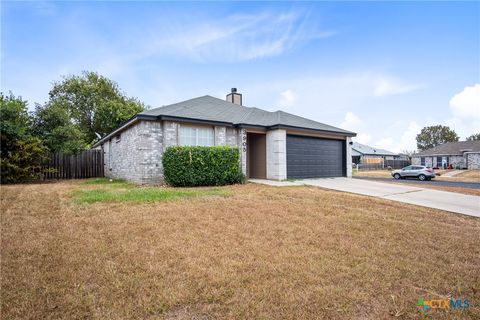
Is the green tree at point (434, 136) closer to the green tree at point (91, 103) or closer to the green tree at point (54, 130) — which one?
the green tree at point (91, 103)

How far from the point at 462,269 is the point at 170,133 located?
33.6 feet

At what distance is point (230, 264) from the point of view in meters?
3.11

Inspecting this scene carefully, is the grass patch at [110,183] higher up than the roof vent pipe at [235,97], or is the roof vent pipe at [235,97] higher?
the roof vent pipe at [235,97]

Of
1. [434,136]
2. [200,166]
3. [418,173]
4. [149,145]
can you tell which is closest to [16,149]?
[149,145]

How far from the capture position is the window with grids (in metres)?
11.3

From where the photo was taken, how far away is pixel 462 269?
3.21 metres

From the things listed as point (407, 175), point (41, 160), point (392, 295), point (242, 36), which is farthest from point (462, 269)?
point (407, 175)

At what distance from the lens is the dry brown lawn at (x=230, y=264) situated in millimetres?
2244

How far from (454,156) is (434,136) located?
2949 centimetres

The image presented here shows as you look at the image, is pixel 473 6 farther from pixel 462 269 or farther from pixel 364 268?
pixel 364 268

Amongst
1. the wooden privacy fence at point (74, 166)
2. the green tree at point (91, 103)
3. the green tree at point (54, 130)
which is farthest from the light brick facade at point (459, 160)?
the green tree at point (54, 130)

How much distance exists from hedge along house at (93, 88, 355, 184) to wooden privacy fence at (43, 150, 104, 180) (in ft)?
2.37

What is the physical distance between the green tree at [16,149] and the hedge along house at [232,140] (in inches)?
153

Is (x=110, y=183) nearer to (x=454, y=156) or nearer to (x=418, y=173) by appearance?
(x=418, y=173)
